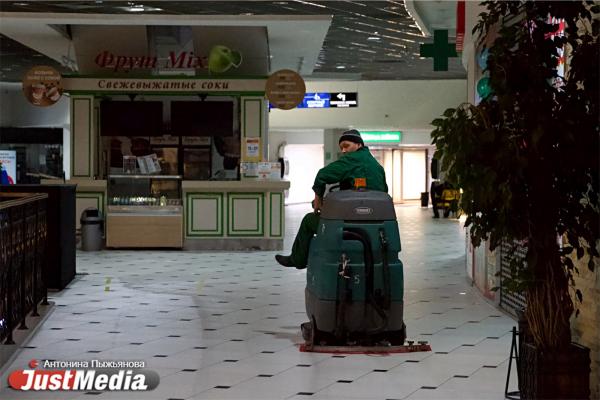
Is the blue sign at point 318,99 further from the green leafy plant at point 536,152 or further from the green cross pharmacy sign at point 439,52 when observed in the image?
the green leafy plant at point 536,152

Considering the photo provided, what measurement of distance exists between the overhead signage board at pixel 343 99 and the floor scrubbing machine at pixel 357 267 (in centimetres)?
2112

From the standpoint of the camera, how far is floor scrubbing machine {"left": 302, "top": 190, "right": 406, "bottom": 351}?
6.09 metres

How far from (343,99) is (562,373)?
23.2m

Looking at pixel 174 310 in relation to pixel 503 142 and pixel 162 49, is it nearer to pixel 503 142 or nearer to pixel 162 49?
pixel 503 142

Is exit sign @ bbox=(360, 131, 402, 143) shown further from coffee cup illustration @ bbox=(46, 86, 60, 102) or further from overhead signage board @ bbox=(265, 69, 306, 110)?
coffee cup illustration @ bbox=(46, 86, 60, 102)

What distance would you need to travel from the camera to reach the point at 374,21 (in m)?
16.2

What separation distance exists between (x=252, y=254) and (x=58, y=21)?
427cm

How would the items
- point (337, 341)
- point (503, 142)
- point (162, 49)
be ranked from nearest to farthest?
1. point (503, 142)
2. point (337, 341)
3. point (162, 49)

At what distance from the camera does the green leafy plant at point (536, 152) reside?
4117mm

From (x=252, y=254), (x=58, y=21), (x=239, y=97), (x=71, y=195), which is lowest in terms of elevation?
(x=252, y=254)

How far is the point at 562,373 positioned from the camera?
436 cm

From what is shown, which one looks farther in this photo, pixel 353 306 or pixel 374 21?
pixel 374 21

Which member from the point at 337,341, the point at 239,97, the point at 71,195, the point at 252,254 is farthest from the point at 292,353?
the point at 239,97

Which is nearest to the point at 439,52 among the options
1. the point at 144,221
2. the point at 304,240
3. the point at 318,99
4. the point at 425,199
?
the point at 144,221
